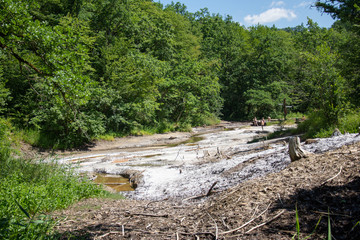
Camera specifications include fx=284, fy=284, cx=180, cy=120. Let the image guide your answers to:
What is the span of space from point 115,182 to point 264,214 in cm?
753

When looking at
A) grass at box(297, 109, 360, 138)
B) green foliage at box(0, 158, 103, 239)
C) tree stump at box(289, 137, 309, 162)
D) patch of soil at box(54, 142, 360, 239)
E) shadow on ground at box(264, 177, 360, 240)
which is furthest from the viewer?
grass at box(297, 109, 360, 138)

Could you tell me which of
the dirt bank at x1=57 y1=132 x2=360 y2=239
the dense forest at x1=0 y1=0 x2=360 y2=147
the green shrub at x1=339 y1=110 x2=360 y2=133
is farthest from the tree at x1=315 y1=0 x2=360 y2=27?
the dirt bank at x1=57 y1=132 x2=360 y2=239

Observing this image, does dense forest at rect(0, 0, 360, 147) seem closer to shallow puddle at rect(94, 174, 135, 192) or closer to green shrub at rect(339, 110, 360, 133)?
green shrub at rect(339, 110, 360, 133)

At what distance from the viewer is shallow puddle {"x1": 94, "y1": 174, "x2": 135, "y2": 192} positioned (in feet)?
30.9

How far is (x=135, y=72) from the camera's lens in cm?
2567

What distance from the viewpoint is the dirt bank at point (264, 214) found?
3.13 metres

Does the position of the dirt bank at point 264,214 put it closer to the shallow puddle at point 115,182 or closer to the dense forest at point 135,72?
the dense forest at point 135,72

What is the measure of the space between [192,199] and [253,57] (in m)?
44.2

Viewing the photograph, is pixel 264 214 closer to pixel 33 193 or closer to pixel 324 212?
pixel 324 212

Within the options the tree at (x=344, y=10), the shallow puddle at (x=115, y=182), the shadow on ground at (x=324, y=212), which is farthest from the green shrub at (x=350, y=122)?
the shallow puddle at (x=115, y=182)

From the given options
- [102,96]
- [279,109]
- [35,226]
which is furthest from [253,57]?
[35,226]

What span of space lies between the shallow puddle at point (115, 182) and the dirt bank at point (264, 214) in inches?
169

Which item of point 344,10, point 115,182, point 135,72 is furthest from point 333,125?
point 135,72

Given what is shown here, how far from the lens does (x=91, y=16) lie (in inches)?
999
